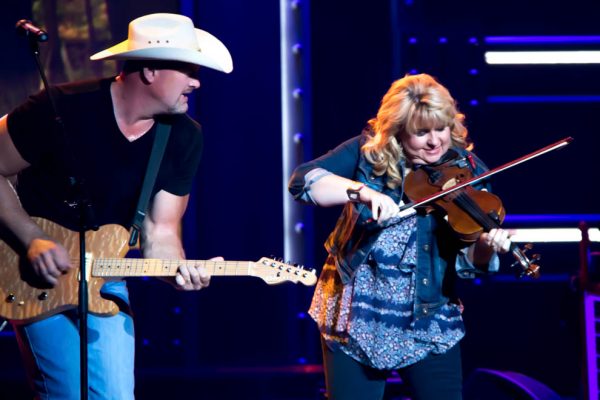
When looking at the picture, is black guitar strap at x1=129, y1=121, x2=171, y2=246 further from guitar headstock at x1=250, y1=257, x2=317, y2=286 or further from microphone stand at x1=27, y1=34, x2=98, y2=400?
guitar headstock at x1=250, y1=257, x2=317, y2=286

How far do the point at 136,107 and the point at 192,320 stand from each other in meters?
2.44

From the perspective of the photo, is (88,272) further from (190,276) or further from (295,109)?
(295,109)

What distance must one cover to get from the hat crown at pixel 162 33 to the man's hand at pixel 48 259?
2.82ft

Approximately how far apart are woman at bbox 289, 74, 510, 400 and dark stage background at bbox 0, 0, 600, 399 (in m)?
2.17

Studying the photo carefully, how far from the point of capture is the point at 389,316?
3393 mm

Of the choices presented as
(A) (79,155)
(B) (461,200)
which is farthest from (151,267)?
(B) (461,200)

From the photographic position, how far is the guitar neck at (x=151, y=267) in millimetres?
3424

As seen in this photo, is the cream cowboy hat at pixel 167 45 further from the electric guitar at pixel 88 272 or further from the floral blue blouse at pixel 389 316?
the floral blue blouse at pixel 389 316

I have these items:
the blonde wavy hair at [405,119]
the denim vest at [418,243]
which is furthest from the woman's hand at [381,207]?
the blonde wavy hair at [405,119]

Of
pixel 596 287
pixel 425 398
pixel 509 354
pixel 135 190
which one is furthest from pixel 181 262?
pixel 509 354

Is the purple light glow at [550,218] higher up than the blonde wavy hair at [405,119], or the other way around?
the blonde wavy hair at [405,119]

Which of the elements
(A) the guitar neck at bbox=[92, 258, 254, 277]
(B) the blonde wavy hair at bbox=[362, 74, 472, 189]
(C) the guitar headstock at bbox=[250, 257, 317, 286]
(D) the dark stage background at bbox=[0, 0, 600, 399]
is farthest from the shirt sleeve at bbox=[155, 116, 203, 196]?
(D) the dark stage background at bbox=[0, 0, 600, 399]

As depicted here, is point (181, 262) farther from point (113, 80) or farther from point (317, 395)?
point (317, 395)

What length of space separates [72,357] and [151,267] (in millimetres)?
453
